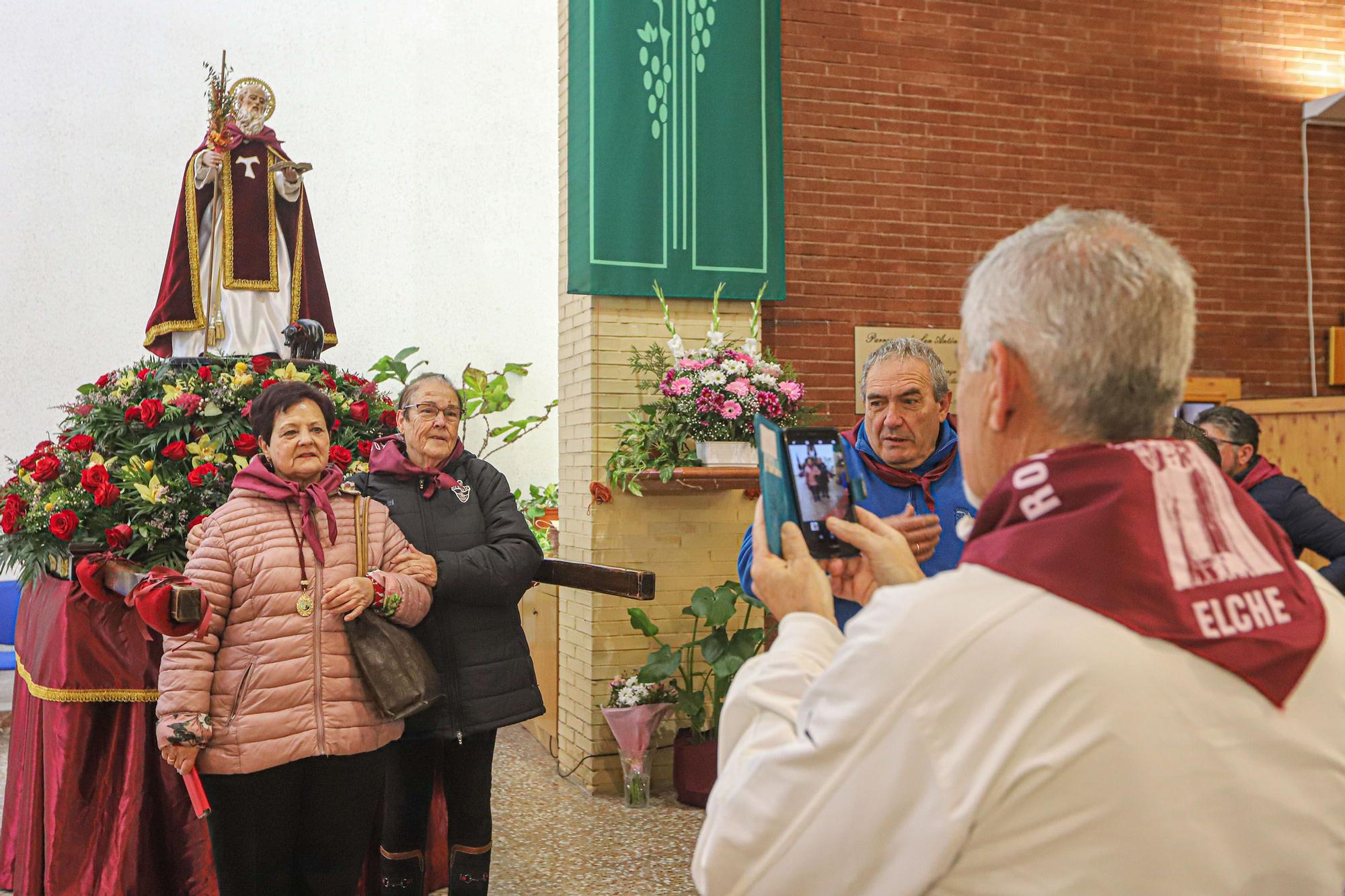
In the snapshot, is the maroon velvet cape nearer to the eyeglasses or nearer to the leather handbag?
the eyeglasses

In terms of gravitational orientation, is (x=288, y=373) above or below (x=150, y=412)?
above

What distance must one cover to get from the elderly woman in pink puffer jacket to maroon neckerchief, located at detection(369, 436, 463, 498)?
0.33 m

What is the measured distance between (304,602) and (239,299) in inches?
82.1

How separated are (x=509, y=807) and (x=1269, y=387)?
500 centimetres

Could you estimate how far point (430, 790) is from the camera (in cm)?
328

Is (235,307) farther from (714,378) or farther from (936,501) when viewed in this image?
(936,501)

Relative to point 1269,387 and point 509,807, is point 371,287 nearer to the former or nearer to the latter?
point 509,807

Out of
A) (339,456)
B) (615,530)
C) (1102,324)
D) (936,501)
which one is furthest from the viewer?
(615,530)

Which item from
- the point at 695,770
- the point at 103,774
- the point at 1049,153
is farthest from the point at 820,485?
the point at 1049,153

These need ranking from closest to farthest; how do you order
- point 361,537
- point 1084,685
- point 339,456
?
point 1084,685
point 361,537
point 339,456

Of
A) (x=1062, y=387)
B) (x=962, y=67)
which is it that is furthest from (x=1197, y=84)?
(x=1062, y=387)

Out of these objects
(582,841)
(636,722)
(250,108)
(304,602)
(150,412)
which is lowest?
(582,841)

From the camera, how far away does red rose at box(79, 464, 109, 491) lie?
3322 mm

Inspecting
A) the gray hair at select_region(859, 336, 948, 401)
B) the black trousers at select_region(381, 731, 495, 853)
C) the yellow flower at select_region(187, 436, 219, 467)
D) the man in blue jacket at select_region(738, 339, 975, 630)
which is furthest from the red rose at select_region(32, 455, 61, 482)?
the gray hair at select_region(859, 336, 948, 401)
